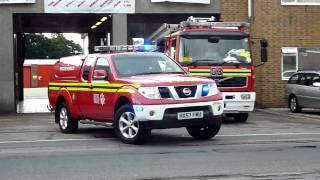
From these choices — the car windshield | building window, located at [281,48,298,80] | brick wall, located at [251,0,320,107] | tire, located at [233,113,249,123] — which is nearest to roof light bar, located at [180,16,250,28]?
tire, located at [233,113,249,123]

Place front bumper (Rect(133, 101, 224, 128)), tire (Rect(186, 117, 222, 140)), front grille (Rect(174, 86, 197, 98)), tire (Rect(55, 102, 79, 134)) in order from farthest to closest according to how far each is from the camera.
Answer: tire (Rect(55, 102, 79, 134)) < tire (Rect(186, 117, 222, 140)) < front grille (Rect(174, 86, 197, 98)) < front bumper (Rect(133, 101, 224, 128))

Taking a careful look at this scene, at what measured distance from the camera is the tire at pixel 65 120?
14.3 metres

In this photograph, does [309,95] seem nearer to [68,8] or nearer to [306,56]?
[306,56]

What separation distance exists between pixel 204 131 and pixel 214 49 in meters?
4.41

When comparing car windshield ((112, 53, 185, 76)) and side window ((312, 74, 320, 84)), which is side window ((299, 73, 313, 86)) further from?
car windshield ((112, 53, 185, 76))

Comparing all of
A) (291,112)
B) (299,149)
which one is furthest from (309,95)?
(299,149)

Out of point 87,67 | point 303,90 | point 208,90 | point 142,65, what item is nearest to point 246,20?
point 303,90

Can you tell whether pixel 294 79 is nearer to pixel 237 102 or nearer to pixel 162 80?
pixel 237 102

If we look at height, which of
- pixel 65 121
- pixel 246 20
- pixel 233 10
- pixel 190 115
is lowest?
pixel 65 121

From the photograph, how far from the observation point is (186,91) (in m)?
11.4

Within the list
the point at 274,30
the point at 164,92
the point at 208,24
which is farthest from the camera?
the point at 274,30

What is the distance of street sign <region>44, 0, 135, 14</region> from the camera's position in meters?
23.0

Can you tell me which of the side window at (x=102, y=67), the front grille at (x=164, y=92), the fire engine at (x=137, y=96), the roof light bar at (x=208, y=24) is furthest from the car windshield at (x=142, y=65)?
the roof light bar at (x=208, y=24)

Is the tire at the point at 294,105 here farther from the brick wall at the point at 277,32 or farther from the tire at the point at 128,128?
the tire at the point at 128,128
